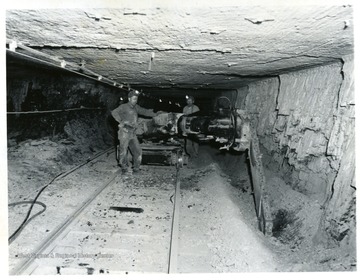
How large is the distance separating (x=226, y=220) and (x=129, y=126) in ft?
11.1

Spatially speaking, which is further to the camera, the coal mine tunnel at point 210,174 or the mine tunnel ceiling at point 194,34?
the coal mine tunnel at point 210,174

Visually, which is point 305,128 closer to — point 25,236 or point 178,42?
point 178,42

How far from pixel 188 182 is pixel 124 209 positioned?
1.97 meters

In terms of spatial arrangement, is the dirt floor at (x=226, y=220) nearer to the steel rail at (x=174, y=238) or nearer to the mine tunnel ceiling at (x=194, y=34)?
the steel rail at (x=174, y=238)

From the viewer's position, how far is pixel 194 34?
102 inches

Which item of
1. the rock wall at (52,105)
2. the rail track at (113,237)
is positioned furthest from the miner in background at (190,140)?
the rock wall at (52,105)

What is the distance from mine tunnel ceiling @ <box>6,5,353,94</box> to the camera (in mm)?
2059

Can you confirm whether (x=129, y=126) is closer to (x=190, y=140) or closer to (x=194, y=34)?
(x=190, y=140)

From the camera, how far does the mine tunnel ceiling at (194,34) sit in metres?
2.06

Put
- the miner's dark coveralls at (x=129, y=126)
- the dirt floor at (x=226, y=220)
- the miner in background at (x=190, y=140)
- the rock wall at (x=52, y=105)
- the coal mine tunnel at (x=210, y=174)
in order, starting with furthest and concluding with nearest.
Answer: the miner in background at (x=190, y=140)
the rock wall at (x=52, y=105)
the miner's dark coveralls at (x=129, y=126)
the dirt floor at (x=226, y=220)
the coal mine tunnel at (x=210, y=174)

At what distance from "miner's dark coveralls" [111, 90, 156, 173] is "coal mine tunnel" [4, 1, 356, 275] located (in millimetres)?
53

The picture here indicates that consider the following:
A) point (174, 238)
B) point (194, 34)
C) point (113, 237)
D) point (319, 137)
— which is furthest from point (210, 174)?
point (194, 34)

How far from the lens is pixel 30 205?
14.4 ft

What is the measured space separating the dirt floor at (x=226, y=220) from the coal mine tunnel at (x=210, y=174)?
2cm
